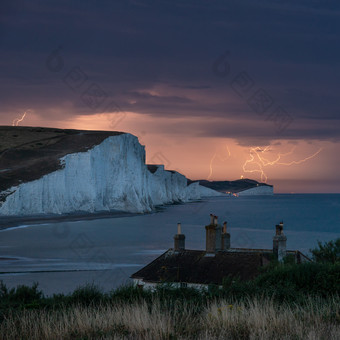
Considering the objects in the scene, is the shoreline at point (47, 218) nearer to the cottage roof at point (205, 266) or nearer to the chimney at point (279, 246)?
the cottage roof at point (205, 266)

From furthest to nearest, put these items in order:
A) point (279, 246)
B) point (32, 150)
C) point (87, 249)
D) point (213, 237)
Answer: point (32, 150), point (87, 249), point (213, 237), point (279, 246)

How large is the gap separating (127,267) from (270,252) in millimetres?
19252

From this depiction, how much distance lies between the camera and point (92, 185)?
315ft

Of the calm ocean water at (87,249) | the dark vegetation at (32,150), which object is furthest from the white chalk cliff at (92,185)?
the calm ocean water at (87,249)

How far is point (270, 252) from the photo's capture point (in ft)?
78.9

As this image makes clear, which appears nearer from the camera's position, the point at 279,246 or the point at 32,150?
the point at 279,246

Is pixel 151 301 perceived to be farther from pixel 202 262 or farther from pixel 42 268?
pixel 42 268

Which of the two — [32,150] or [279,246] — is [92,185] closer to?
[32,150]

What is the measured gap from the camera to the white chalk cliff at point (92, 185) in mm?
87375

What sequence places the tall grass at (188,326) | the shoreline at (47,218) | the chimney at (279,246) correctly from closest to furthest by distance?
1. the tall grass at (188,326)
2. the chimney at (279,246)
3. the shoreline at (47,218)

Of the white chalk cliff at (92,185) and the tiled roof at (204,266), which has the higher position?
the white chalk cliff at (92,185)

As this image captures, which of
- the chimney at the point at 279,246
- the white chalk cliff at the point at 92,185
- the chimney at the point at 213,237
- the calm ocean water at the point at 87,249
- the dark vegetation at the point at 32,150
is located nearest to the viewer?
the chimney at the point at 279,246

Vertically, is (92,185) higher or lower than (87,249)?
higher

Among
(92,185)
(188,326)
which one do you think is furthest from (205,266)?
(92,185)
